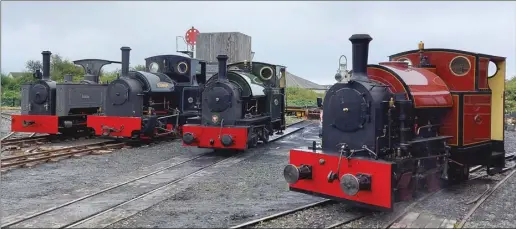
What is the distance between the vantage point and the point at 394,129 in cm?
666

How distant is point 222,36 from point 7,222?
13.7m

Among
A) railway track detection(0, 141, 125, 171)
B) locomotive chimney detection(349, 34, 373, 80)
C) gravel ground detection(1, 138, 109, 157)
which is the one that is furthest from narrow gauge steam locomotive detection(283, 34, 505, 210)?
gravel ground detection(1, 138, 109, 157)

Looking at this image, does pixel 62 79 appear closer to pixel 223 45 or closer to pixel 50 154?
pixel 223 45

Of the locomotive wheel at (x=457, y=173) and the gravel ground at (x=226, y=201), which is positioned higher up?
the locomotive wheel at (x=457, y=173)

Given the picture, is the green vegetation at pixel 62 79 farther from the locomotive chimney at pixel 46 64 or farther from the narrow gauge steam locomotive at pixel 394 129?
the narrow gauge steam locomotive at pixel 394 129

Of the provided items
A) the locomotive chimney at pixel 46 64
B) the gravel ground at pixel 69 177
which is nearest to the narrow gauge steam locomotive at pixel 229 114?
the gravel ground at pixel 69 177

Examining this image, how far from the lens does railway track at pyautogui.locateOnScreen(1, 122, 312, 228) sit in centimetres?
587

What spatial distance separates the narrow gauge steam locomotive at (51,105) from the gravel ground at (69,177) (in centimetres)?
323

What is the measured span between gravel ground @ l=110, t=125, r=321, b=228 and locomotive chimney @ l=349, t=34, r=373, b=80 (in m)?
2.16

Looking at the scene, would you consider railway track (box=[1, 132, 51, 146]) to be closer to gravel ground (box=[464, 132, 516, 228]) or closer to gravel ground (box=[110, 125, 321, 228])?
gravel ground (box=[110, 125, 321, 228])

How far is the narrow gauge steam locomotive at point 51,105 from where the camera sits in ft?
46.3

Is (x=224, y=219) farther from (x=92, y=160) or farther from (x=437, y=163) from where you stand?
(x=92, y=160)

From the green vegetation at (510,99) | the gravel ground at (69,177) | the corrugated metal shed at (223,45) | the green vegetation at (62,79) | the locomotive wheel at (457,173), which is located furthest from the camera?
the green vegetation at (62,79)

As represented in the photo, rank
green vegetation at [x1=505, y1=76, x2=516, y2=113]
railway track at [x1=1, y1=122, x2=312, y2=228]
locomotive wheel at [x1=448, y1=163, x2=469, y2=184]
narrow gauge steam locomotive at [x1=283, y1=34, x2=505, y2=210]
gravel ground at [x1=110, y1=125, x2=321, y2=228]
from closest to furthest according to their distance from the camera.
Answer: railway track at [x1=1, y1=122, x2=312, y2=228] → gravel ground at [x1=110, y1=125, x2=321, y2=228] → narrow gauge steam locomotive at [x1=283, y1=34, x2=505, y2=210] → locomotive wheel at [x1=448, y1=163, x2=469, y2=184] → green vegetation at [x1=505, y1=76, x2=516, y2=113]
